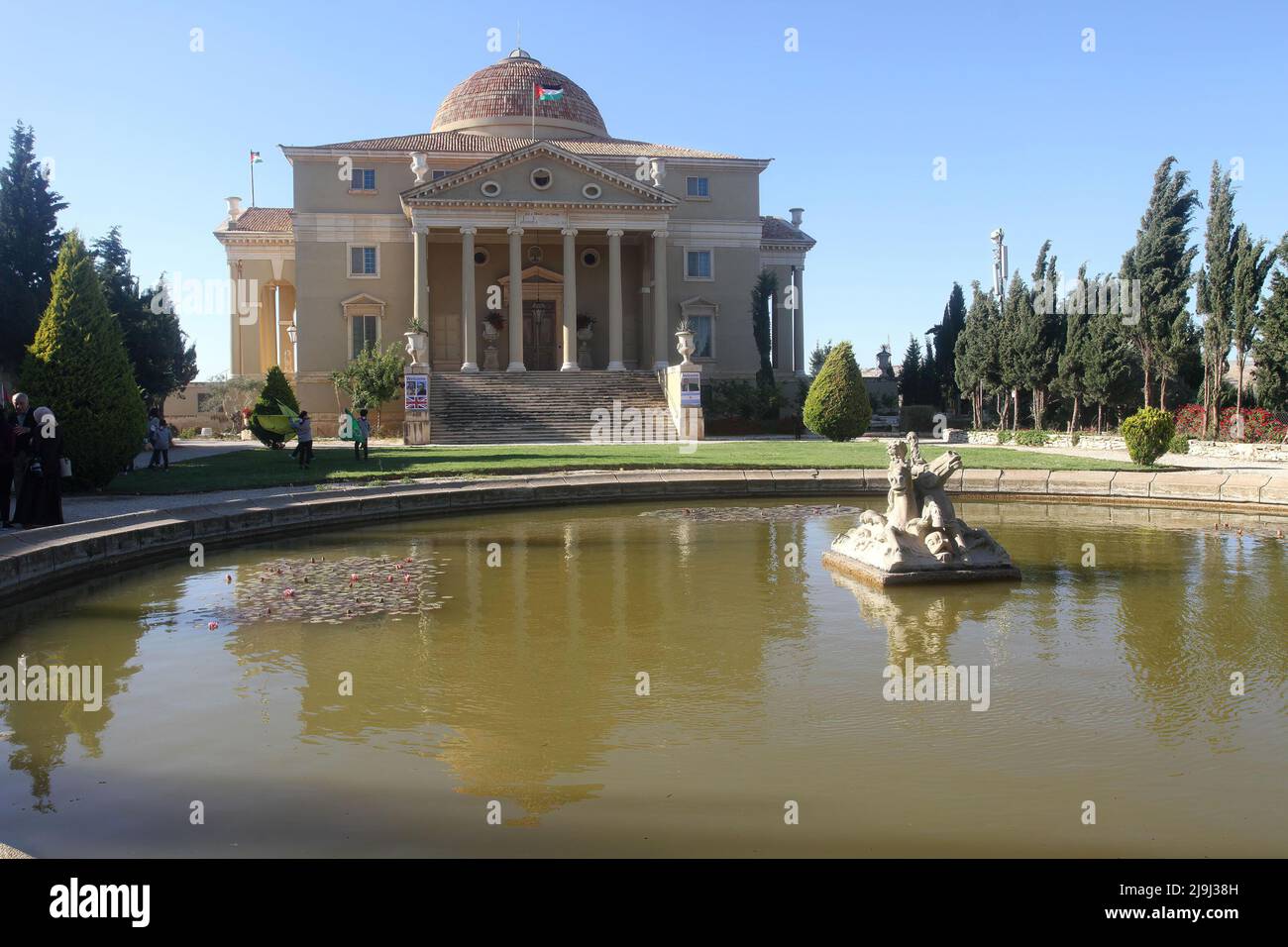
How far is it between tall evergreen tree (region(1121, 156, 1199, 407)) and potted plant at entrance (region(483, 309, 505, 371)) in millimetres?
25856

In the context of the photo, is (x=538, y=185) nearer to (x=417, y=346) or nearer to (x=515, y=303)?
(x=515, y=303)

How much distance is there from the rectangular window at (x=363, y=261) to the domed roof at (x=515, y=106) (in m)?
10.6

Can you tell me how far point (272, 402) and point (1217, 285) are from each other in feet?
97.6

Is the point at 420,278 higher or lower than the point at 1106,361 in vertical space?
higher

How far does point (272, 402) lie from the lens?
31.5 meters

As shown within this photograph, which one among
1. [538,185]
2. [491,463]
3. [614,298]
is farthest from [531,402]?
[491,463]

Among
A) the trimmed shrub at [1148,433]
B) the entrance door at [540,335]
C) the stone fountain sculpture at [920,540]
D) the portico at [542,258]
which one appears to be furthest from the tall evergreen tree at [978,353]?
the stone fountain sculpture at [920,540]

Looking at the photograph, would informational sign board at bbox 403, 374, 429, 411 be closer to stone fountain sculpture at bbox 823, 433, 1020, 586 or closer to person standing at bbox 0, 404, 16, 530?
person standing at bbox 0, 404, 16, 530

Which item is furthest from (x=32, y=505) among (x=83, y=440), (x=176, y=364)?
(x=176, y=364)

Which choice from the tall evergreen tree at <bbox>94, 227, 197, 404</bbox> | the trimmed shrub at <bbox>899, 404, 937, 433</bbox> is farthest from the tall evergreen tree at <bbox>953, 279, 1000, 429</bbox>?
the tall evergreen tree at <bbox>94, 227, 197, 404</bbox>

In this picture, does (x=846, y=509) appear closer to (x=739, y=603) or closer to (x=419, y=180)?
(x=739, y=603)

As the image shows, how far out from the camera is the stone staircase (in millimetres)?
36188

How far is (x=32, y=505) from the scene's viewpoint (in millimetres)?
13344
